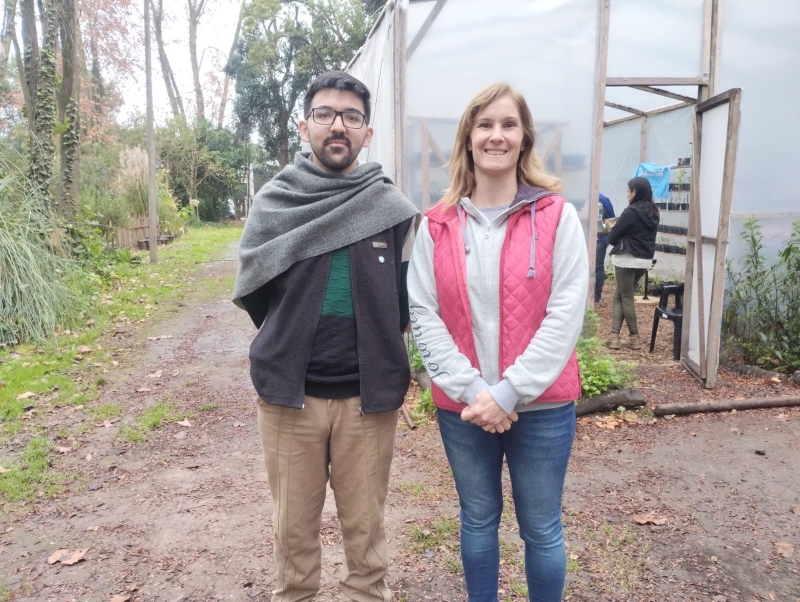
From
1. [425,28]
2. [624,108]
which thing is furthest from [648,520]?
[624,108]

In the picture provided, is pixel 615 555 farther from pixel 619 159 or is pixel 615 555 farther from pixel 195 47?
pixel 195 47

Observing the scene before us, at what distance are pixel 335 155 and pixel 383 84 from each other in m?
4.04

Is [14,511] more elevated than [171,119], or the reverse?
[171,119]

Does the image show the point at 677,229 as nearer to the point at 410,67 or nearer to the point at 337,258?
the point at 410,67

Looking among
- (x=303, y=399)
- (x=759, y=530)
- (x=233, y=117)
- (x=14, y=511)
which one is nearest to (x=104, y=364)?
(x=14, y=511)

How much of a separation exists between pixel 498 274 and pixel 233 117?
31.1 m

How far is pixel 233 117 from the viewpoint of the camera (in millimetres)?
30344

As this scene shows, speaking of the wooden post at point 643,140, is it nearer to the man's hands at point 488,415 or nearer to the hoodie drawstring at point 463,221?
the hoodie drawstring at point 463,221

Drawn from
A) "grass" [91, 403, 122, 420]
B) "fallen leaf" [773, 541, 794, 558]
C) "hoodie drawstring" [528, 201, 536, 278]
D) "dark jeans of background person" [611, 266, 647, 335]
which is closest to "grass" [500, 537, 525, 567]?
"fallen leaf" [773, 541, 794, 558]

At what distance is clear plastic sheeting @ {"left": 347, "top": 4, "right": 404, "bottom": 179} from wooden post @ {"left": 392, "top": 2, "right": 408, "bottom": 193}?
6 cm

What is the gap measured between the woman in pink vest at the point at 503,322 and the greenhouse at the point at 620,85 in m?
3.08

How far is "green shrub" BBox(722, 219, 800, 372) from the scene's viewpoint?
5305mm

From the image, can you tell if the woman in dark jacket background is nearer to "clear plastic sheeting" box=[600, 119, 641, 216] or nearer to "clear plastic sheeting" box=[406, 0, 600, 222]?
"clear plastic sheeting" box=[406, 0, 600, 222]

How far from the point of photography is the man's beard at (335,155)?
2020 millimetres
